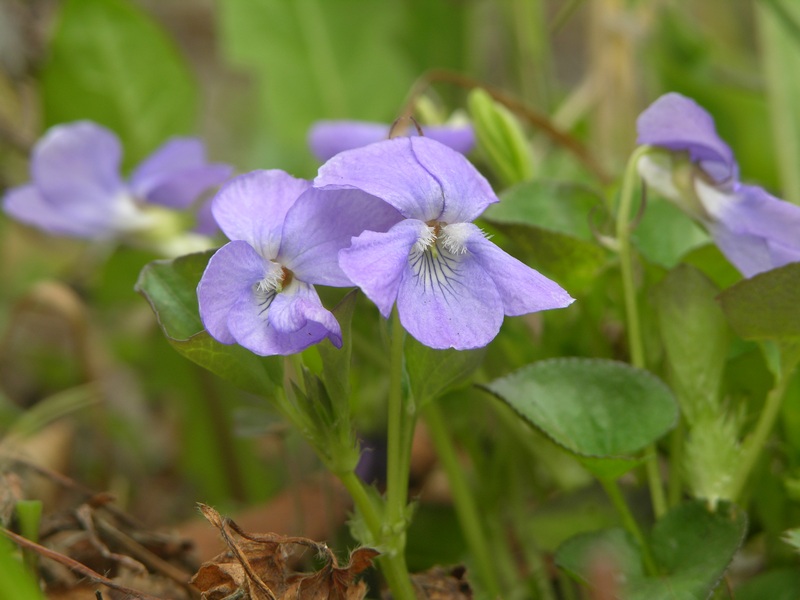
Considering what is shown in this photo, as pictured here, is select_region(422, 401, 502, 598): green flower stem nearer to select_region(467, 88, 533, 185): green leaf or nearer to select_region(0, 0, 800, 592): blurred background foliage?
select_region(0, 0, 800, 592): blurred background foliage

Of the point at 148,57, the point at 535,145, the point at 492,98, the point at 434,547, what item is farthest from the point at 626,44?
the point at 434,547

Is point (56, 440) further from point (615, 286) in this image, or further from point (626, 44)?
point (626, 44)

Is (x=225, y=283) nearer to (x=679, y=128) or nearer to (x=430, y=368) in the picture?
(x=430, y=368)

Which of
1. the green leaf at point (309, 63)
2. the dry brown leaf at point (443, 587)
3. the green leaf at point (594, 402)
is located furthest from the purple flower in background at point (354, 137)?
the green leaf at point (309, 63)

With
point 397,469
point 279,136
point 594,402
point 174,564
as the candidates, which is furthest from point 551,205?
point 279,136

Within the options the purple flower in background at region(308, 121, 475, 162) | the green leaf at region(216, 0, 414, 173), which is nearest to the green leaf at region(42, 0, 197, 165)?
the green leaf at region(216, 0, 414, 173)

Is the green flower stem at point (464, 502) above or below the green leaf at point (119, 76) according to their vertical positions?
below

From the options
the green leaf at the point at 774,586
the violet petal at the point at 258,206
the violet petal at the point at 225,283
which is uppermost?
the violet petal at the point at 258,206

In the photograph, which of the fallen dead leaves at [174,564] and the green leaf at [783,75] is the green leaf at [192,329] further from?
the green leaf at [783,75]
